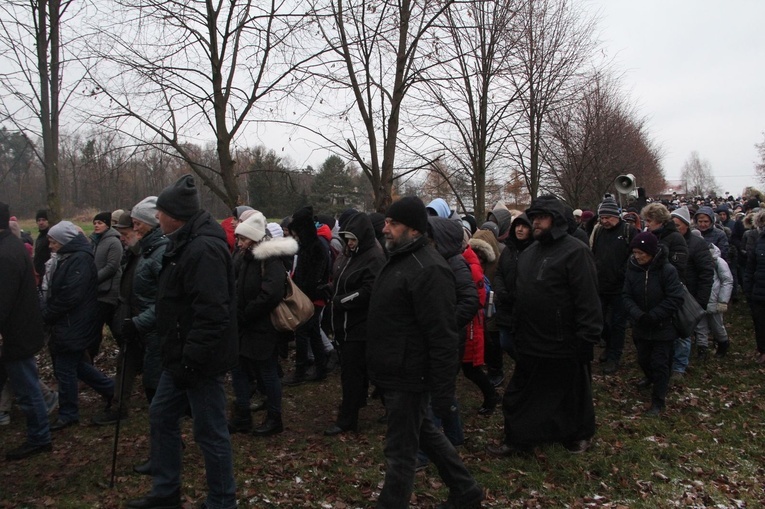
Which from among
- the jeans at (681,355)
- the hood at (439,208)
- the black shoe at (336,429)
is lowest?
the black shoe at (336,429)

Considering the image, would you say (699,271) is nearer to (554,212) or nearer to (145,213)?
(554,212)

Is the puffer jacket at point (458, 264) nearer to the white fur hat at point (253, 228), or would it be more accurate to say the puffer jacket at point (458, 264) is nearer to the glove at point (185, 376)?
the white fur hat at point (253, 228)

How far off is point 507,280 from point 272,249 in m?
2.63

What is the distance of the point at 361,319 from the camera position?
5438 millimetres

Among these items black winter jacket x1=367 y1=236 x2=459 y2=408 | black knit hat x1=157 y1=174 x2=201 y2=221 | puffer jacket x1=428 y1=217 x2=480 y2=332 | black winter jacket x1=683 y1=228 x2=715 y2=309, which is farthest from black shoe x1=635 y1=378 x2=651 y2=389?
black knit hat x1=157 y1=174 x2=201 y2=221

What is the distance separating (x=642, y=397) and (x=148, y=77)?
7.82 m

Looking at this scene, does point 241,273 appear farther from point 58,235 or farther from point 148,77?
point 148,77

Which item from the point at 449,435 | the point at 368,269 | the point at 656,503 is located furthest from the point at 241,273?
the point at 656,503

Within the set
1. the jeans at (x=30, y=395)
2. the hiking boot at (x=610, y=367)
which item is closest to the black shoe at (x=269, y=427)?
the jeans at (x=30, y=395)

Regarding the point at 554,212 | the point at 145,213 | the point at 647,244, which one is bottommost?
the point at 647,244

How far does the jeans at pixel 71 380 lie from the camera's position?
5.71 m

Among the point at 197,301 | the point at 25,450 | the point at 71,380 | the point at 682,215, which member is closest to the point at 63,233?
the point at 71,380

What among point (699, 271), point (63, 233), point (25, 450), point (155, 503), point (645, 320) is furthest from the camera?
point (699, 271)

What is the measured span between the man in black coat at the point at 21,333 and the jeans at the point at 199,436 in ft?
5.95
